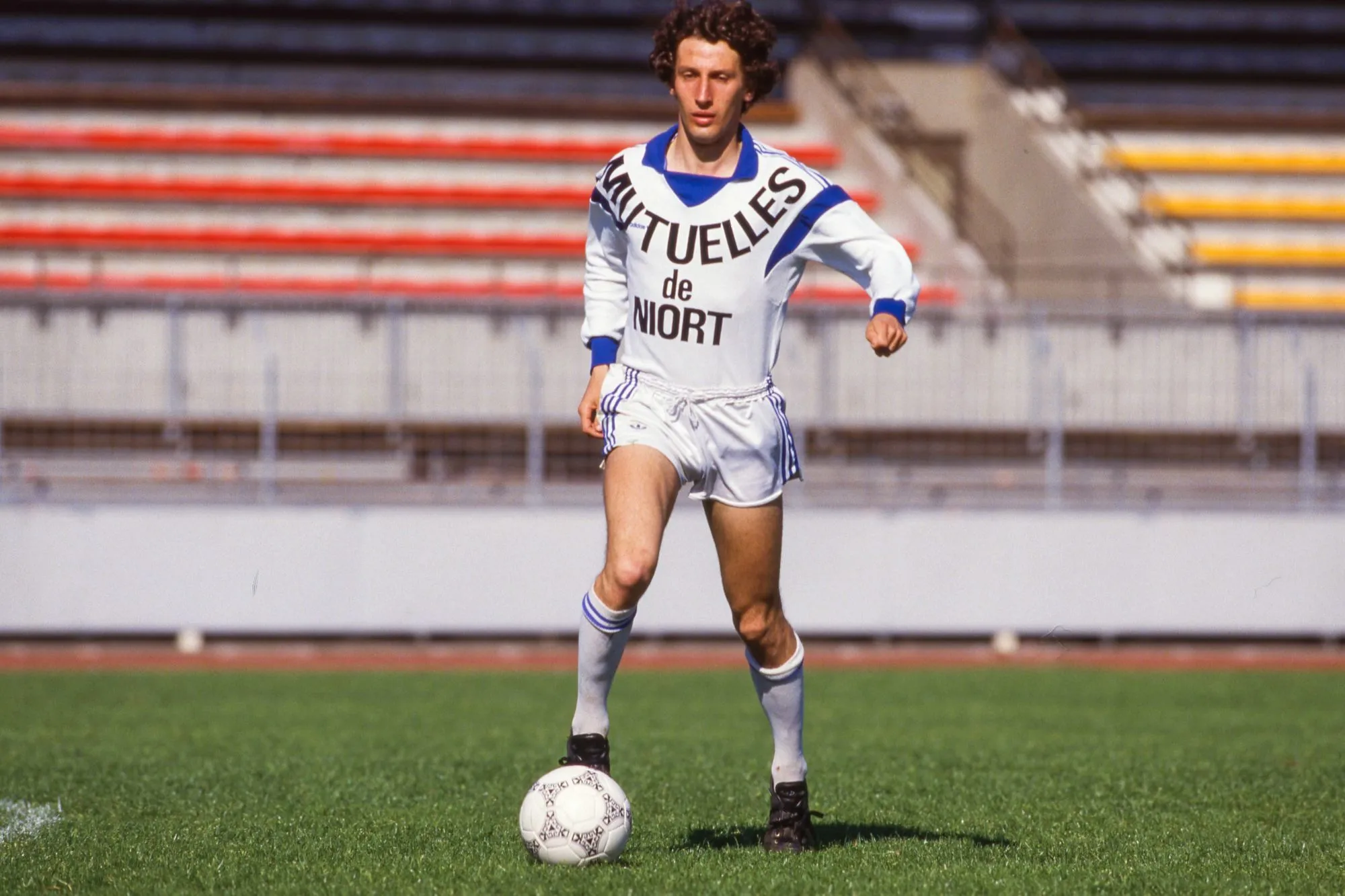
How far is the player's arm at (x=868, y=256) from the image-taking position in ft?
15.2

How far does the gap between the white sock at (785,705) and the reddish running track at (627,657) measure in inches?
285

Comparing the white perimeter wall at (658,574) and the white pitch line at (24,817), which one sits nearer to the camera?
the white pitch line at (24,817)

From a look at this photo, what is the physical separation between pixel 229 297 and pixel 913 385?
5765 mm

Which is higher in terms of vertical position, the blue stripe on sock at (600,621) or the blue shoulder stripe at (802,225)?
the blue shoulder stripe at (802,225)

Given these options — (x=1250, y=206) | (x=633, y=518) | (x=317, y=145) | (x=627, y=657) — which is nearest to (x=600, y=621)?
(x=633, y=518)

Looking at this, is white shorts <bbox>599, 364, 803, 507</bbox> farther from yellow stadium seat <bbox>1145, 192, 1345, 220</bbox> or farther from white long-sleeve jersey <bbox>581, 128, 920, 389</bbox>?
yellow stadium seat <bbox>1145, 192, 1345, 220</bbox>

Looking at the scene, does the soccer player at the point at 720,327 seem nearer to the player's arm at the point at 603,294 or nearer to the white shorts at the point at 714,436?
the white shorts at the point at 714,436

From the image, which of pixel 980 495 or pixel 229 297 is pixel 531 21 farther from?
pixel 980 495

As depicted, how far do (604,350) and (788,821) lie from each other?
1.47m

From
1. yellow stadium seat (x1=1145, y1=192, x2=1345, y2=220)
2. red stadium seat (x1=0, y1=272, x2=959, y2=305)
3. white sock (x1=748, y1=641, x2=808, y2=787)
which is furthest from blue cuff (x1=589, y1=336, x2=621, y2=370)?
yellow stadium seat (x1=1145, y1=192, x2=1345, y2=220)

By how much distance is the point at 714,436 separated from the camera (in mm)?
4699

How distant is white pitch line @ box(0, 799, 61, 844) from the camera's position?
5.09 metres

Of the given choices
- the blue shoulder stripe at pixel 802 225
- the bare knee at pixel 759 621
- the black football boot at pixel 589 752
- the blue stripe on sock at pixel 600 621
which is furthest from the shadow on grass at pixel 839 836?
the blue shoulder stripe at pixel 802 225

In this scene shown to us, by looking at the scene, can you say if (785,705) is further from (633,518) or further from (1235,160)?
(1235,160)
